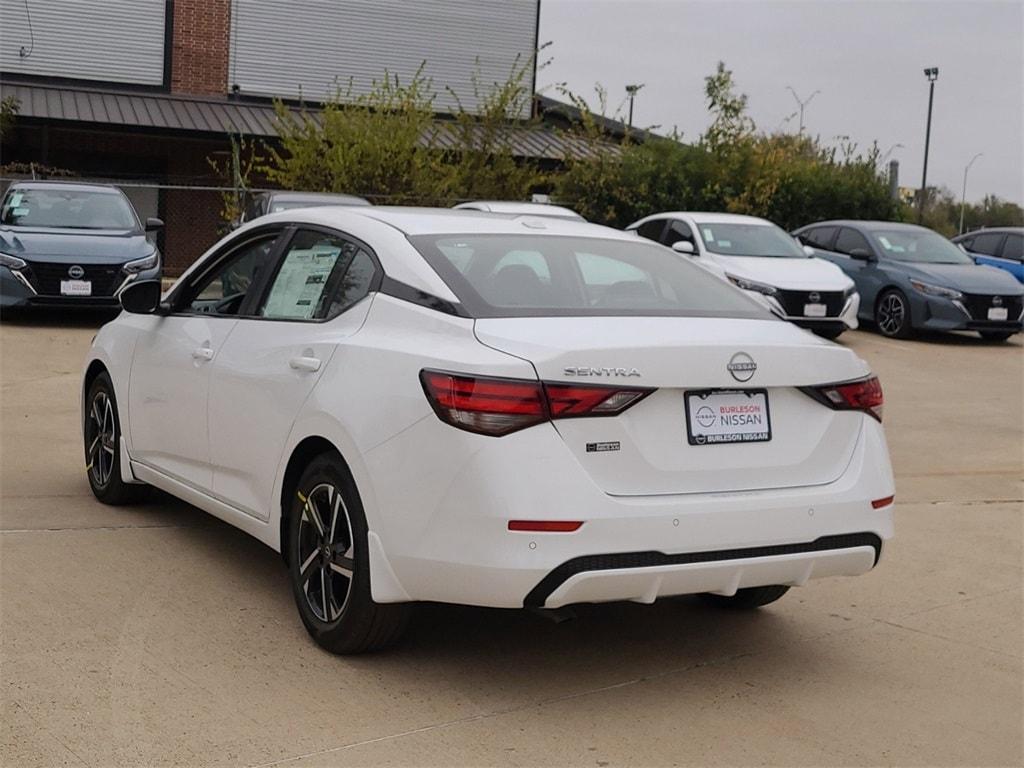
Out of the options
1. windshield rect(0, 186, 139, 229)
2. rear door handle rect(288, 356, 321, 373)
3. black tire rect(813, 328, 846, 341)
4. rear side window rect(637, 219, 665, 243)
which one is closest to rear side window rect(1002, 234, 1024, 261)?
black tire rect(813, 328, 846, 341)

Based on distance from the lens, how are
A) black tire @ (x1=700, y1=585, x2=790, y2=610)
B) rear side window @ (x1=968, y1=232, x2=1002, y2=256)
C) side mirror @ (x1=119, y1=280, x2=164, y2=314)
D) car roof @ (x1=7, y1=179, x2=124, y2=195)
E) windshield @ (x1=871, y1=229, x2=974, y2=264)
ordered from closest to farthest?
black tire @ (x1=700, y1=585, x2=790, y2=610)
side mirror @ (x1=119, y1=280, x2=164, y2=314)
car roof @ (x1=7, y1=179, x2=124, y2=195)
windshield @ (x1=871, y1=229, x2=974, y2=264)
rear side window @ (x1=968, y1=232, x2=1002, y2=256)

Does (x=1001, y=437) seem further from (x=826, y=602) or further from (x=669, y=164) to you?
(x=669, y=164)

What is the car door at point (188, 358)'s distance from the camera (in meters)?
5.75

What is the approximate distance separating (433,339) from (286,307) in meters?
1.15

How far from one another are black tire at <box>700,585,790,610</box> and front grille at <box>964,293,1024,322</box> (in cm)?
1332

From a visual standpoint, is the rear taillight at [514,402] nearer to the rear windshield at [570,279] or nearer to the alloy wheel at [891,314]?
the rear windshield at [570,279]

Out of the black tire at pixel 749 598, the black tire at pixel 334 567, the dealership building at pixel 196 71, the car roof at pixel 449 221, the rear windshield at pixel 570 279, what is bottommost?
the black tire at pixel 749 598

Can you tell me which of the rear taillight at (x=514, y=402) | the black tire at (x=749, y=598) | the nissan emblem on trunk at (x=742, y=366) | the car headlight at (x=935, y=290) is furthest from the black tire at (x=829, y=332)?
the rear taillight at (x=514, y=402)

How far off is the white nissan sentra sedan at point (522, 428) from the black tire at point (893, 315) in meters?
13.5

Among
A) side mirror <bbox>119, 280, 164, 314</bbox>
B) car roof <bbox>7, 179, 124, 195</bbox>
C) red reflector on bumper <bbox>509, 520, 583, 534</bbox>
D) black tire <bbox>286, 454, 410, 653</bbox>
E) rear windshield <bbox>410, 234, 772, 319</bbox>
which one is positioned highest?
car roof <bbox>7, 179, 124, 195</bbox>

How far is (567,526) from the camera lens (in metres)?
4.11

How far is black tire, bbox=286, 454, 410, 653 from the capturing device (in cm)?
455

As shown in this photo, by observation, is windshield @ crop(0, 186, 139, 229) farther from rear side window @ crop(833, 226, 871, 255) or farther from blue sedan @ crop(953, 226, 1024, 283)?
blue sedan @ crop(953, 226, 1024, 283)

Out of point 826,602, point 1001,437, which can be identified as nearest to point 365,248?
point 826,602
